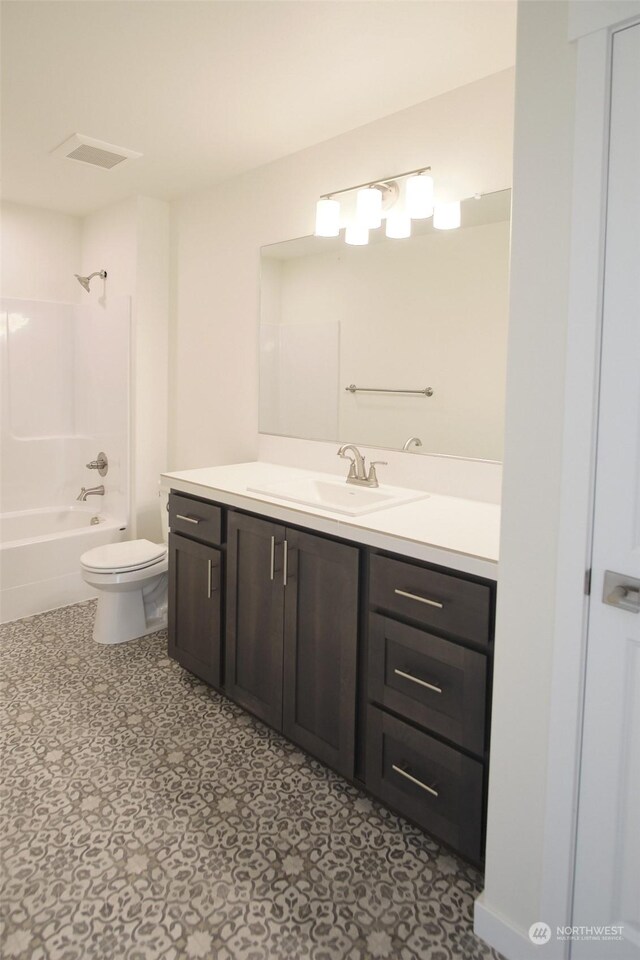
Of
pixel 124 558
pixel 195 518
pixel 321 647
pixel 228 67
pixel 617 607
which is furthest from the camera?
pixel 124 558

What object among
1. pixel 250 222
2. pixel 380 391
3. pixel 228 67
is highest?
pixel 228 67

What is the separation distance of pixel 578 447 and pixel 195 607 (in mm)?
1844

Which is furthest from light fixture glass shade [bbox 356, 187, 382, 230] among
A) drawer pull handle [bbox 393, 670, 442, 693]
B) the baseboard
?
the baseboard

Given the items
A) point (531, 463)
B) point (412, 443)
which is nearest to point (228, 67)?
point (412, 443)

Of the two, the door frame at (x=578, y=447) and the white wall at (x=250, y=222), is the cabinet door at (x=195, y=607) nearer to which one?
the white wall at (x=250, y=222)

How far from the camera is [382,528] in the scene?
1.81 meters

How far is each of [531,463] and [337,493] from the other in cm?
124

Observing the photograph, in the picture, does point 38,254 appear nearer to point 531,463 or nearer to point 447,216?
point 447,216

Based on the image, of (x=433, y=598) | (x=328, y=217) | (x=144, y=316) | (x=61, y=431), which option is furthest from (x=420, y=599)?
(x=61, y=431)

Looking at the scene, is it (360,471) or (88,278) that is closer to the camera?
(360,471)

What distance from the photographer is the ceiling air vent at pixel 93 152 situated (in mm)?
2818

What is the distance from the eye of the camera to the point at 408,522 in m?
1.90

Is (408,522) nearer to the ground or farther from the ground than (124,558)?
farther from the ground

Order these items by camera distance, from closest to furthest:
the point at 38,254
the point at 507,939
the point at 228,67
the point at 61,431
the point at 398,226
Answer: the point at 507,939, the point at 228,67, the point at 398,226, the point at 38,254, the point at 61,431
